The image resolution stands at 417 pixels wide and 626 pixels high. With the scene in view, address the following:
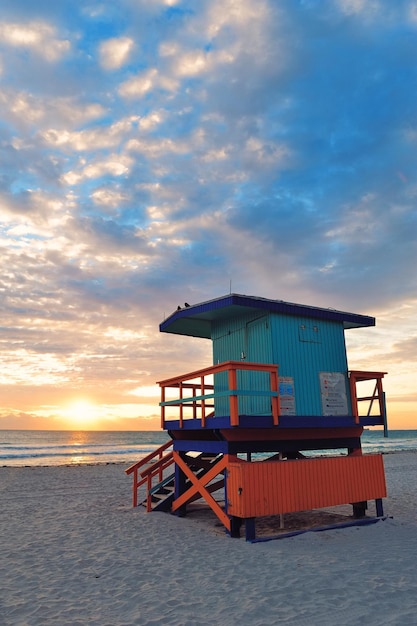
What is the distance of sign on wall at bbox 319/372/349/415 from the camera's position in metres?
11.6

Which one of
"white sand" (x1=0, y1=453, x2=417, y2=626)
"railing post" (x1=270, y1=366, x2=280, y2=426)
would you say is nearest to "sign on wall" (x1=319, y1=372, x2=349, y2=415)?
"railing post" (x1=270, y1=366, x2=280, y2=426)

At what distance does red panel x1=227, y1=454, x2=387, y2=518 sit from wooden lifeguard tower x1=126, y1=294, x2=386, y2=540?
21 mm

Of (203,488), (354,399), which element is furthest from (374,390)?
(203,488)

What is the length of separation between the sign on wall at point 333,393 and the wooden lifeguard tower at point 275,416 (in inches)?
1.0

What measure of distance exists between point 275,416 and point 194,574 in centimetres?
360

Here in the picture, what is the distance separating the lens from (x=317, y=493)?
34.4 ft

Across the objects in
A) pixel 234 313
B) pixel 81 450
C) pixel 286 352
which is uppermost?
pixel 234 313


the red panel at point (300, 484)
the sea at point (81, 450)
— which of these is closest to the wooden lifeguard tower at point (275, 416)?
the red panel at point (300, 484)

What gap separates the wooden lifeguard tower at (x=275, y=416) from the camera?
9734 millimetres

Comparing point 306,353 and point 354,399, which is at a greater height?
point 306,353

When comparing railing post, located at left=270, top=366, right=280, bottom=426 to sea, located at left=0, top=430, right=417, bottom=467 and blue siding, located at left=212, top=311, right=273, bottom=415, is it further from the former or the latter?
sea, located at left=0, top=430, right=417, bottom=467

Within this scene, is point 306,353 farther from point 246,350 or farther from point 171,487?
point 171,487

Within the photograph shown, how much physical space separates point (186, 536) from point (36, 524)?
4.49m

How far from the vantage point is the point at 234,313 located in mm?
12156
